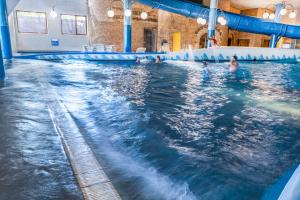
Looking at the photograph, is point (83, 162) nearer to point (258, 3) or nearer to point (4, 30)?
point (4, 30)

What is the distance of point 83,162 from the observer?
9.66 feet

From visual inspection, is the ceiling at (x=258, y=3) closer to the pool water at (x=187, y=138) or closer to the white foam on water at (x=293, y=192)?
the pool water at (x=187, y=138)

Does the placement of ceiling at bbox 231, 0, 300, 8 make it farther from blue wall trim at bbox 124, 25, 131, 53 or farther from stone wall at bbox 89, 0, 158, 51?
blue wall trim at bbox 124, 25, 131, 53

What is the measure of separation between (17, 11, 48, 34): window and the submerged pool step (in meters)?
14.6

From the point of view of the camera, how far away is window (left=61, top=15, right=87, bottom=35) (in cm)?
1797

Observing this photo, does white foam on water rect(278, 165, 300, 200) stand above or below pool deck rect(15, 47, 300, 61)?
below

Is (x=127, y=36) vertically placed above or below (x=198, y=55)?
above

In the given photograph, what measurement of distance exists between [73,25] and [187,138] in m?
16.9

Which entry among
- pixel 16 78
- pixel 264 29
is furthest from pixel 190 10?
pixel 16 78

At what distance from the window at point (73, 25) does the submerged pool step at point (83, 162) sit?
15131 mm

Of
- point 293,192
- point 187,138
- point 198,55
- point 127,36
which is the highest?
point 127,36

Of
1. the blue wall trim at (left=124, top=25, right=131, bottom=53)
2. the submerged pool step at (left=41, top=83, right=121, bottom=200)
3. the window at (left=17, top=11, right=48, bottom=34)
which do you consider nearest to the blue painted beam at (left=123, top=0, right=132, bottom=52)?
the blue wall trim at (left=124, top=25, right=131, bottom=53)

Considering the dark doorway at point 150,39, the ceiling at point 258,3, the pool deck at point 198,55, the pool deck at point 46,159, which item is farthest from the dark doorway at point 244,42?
the pool deck at point 46,159

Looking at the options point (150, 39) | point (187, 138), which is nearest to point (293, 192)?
point (187, 138)
